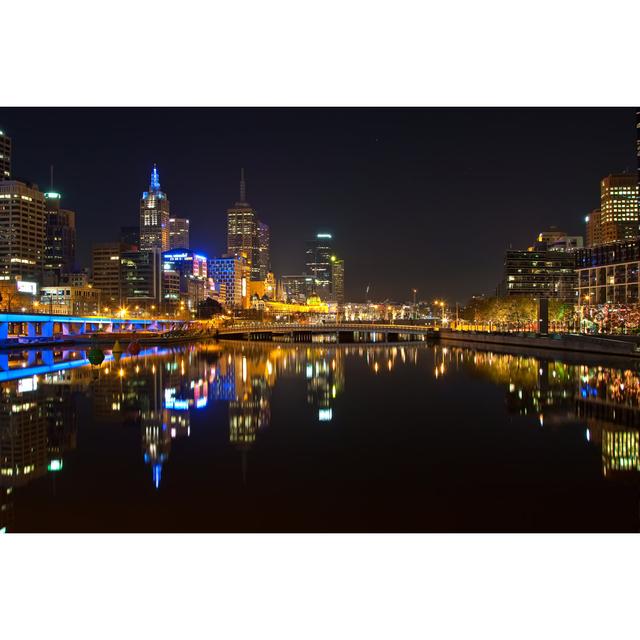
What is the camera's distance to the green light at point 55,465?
40.9ft

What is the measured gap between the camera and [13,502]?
10188 millimetres

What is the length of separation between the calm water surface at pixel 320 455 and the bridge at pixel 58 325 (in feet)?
98.5

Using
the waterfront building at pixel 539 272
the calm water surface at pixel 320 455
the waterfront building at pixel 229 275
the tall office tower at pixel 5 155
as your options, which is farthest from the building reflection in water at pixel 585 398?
the waterfront building at pixel 229 275

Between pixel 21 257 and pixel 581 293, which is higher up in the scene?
pixel 21 257

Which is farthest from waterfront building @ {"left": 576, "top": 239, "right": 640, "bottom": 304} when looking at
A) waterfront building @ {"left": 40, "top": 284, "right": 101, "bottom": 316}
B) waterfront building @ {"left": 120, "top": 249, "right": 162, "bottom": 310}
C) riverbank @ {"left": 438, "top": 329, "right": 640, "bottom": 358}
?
waterfront building @ {"left": 120, "top": 249, "right": 162, "bottom": 310}

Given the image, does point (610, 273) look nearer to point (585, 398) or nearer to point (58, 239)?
point (585, 398)

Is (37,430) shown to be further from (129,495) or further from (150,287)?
(150,287)

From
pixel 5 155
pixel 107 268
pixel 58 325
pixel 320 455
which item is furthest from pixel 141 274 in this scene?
pixel 320 455

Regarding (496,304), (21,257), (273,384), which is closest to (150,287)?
(21,257)

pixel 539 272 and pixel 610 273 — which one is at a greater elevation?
pixel 539 272

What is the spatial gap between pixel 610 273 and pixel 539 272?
45.9 meters

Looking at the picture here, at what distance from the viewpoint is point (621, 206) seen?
512 ft

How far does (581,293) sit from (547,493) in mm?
83769

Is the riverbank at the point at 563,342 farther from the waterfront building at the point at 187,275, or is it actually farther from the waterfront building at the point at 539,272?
the waterfront building at the point at 187,275
